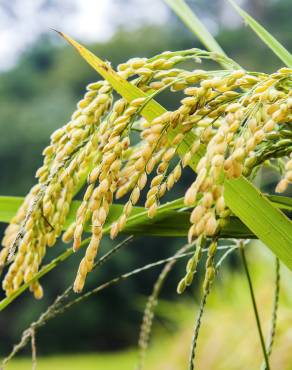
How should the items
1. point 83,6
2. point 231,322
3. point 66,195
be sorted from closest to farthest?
point 66,195
point 231,322
point 83,6

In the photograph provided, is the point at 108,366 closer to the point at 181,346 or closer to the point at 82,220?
the point at 181,346

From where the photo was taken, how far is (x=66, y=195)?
27.7 inches

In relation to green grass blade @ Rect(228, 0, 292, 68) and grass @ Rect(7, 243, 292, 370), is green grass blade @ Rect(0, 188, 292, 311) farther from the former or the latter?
grass @ Rect(7, 243, 292, 370)

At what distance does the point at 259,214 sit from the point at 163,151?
0.10 meters

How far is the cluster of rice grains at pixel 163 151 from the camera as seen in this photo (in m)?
0.55

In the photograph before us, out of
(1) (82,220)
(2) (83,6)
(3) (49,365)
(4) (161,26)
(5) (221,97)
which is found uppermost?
(2) (83,6)

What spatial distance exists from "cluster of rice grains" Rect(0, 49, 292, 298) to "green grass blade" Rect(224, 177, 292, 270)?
1 cm

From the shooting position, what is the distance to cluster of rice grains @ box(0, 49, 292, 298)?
545mm

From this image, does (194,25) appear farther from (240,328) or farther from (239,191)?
(240,328)

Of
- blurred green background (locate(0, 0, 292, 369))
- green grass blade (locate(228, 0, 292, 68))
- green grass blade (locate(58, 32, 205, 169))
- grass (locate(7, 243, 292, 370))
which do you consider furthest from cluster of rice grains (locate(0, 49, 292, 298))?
blurred green background (locate(0, 0, 292, 369))

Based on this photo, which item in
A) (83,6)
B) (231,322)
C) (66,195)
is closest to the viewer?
(66,195)

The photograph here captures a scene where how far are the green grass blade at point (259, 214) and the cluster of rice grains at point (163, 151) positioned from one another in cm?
1

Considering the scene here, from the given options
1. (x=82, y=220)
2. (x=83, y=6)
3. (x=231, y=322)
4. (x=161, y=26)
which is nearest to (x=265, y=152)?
(x=82, y=220)

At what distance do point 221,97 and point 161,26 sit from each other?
66.5 feet
